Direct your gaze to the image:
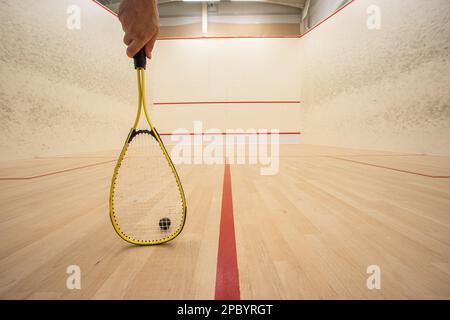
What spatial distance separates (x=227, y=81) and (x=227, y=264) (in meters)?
5.70

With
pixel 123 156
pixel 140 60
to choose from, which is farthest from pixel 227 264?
pixel 140 60

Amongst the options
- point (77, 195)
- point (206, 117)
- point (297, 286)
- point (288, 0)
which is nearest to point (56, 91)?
point (77, 195)

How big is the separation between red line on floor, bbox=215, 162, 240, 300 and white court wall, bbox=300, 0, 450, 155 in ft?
10.4

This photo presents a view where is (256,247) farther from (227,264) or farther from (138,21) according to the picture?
(138,21)

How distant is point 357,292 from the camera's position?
0.50 metres

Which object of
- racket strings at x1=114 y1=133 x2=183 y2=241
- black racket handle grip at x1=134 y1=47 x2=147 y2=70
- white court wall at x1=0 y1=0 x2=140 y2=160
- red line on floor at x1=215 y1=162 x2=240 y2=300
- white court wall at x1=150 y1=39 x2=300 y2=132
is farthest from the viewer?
white court wall at x1=150 y1=39 x2=300 y2=132

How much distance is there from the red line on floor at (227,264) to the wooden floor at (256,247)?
0.05 feet

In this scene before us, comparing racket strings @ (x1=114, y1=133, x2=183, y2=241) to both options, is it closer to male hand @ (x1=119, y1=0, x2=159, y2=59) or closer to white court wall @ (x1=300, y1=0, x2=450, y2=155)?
male hand @ (x1=119, y1=0, x2=159, y2=59)

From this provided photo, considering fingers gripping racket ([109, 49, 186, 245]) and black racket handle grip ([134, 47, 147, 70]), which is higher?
black racket handle grip ([134, 47, 147, 70])

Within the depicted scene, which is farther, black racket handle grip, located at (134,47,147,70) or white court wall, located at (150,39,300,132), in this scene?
white court wall, located at (150,39,300,132)

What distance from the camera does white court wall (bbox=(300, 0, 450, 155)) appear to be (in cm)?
289

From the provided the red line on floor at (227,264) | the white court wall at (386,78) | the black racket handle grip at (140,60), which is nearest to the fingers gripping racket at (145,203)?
the black racket handle grip at (140,60)

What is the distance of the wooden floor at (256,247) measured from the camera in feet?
1.70

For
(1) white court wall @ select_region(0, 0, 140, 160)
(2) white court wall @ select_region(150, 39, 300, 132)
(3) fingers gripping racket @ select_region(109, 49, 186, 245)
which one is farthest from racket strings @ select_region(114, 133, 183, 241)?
(2) white court wall @ select_region(150, 39, 300, 132)
